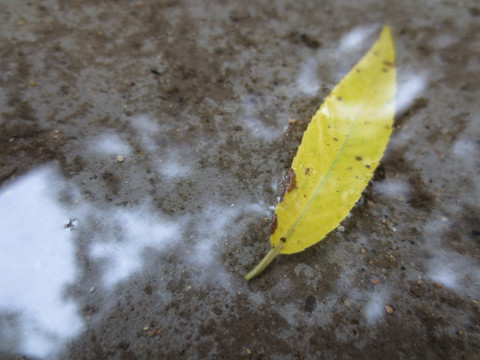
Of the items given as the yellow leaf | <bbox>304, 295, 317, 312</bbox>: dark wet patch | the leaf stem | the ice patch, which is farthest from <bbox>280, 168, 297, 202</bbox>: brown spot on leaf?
the ice patch

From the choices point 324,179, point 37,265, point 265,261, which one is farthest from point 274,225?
point 37,265

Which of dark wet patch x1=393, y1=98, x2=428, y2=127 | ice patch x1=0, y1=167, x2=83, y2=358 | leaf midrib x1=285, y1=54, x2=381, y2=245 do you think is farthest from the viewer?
dark wet patch x1=393, y1=98, x2=428, y2=127

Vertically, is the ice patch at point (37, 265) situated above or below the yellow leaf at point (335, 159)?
below

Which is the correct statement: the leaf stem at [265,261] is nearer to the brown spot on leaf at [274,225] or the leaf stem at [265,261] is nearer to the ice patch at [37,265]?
the brown spot on leaf at [274,225]

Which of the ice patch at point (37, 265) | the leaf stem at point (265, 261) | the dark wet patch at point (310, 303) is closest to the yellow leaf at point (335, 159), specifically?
the leaf stem at point (265, 261)

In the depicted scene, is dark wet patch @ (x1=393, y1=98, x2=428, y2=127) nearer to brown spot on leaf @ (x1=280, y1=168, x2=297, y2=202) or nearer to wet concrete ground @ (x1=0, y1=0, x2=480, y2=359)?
wet concrete ground @ (x1=0, y1=0, x2=480, y2=359)

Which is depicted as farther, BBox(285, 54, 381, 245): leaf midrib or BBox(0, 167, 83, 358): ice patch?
BBox(285, 54, 381, 245): leaf midrib
